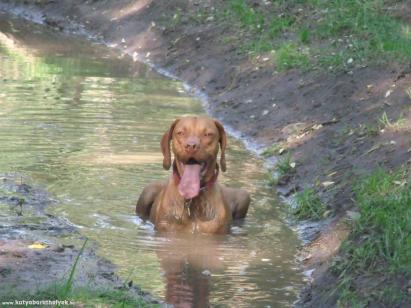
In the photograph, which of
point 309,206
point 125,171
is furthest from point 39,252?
point 125,171

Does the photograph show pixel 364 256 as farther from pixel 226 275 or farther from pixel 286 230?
pixel 286 230

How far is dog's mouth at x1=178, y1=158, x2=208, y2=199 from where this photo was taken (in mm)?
10258

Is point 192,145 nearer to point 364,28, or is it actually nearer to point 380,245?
point 380,245

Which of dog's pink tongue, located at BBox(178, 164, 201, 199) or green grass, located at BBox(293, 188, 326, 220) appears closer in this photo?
dog's pink tongue, located at BBox(178, 164, 201, 199)

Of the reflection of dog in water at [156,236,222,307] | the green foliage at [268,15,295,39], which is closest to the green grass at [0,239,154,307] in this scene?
the reflection of dog in water at [156,236,222,307]

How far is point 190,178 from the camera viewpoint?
1028 centimetres

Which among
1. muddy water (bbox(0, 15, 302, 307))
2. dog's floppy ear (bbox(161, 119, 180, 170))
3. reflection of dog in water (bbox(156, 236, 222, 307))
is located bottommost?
reflection of dog in water (bbox(156, 236, 222, 307))

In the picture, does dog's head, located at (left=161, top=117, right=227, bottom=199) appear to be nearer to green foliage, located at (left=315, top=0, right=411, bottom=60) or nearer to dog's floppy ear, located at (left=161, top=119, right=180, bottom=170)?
dog's floppy ear, located at (left=161, top=119, right=180, bottom=170)

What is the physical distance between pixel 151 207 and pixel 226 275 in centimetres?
184

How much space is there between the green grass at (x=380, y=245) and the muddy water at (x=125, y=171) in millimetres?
525

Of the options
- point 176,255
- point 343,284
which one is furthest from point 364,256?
point 176,255

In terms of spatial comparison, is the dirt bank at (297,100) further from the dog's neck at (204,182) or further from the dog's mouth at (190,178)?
the dog's mouth at (190,178)

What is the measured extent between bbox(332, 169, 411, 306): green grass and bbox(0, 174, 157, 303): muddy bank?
138cm

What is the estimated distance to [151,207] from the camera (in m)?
10.9
